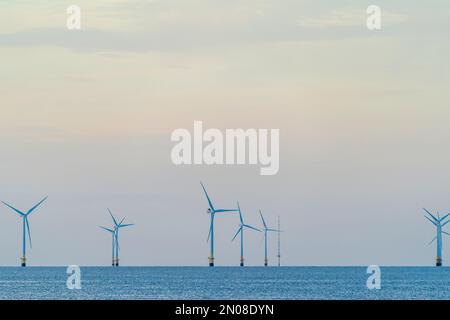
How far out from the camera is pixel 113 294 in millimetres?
145500

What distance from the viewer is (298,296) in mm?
143625
